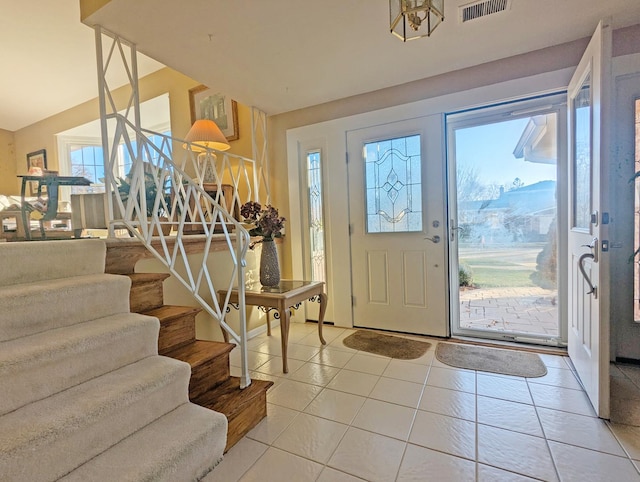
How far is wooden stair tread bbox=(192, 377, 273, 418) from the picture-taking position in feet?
4.73

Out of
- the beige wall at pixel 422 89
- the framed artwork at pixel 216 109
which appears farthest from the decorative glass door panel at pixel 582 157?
the framed artwork at pixel 216 109

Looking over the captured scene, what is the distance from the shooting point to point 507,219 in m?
2.60

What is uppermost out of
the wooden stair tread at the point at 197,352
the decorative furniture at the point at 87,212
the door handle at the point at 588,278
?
the decorative furniture at the point at 87,212

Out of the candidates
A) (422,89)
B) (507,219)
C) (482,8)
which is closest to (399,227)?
(507,219)

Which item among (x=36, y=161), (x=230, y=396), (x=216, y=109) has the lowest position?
(x=230, y=396)

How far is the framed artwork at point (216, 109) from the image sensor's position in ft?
11.5

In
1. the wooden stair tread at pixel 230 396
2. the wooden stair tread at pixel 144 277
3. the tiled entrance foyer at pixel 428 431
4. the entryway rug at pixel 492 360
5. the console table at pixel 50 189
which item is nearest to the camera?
the tiled entrance foyer at pixel 428 431

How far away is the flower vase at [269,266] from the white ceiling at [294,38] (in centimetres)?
145

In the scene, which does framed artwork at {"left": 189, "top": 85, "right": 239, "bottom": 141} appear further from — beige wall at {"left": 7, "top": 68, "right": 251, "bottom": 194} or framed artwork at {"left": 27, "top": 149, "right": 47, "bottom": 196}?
framed artwork at {"left": 27, "top": 149, "right": 47, "bottom": 196}

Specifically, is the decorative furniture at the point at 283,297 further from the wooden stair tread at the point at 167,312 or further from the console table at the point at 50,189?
the console table at the point at 50,189

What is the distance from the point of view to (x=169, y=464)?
107cm

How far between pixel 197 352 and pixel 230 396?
11.7 inches

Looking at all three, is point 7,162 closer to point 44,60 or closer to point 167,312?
point 44,60

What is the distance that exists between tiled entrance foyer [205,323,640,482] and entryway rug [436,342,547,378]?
0.29ft
